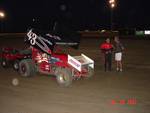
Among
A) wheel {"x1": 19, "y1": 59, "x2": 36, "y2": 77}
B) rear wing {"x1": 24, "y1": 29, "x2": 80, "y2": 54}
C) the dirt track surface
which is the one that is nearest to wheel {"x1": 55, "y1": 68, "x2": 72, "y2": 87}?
the dirt track surface

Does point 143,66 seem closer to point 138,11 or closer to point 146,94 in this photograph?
point 146,94

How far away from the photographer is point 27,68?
1252 cm

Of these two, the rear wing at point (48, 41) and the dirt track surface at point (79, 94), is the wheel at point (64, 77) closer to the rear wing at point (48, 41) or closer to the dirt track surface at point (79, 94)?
the dirt track surface at point (79, 94)

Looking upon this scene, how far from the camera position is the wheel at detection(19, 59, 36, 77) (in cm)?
1252

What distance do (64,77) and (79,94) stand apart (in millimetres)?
1377

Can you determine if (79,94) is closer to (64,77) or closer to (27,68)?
(64,77)

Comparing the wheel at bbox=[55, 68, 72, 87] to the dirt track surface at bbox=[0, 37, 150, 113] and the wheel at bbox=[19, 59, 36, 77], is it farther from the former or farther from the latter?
the wheel at bbox=[19, 59, 36, 77]

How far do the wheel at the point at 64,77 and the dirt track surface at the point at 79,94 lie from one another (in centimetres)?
19

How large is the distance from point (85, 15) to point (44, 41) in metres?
115

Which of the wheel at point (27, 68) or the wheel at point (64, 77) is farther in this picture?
the wheel at point (27, 68)

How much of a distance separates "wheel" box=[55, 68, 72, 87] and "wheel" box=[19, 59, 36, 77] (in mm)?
1605

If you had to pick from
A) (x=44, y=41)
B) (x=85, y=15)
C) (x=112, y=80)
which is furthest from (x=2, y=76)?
(x=85, y=15)

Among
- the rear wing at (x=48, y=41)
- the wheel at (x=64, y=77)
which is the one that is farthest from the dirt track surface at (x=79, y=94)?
the rear wing at (x=48, y=41)

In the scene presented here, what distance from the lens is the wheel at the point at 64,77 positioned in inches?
438
